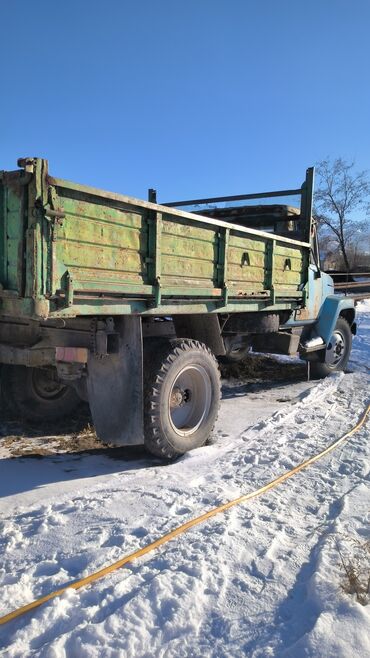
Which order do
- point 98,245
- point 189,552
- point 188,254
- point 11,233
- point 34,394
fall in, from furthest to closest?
point 34,394, point 188,254, point 98,245, point 11,233, point 189,552

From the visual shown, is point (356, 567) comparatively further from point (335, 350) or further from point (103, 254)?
point (335, 350)

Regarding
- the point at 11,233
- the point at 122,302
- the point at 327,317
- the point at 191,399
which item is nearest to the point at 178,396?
the point at 191,399

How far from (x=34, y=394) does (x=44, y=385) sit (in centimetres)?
14

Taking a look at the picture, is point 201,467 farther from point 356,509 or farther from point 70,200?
point 70,200

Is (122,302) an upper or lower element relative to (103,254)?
lower

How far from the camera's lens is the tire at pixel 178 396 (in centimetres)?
422

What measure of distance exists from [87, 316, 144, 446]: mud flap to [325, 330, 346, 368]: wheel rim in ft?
15.7

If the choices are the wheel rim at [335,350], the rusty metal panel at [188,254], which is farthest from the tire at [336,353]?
the rusty metal panel at [188,254]

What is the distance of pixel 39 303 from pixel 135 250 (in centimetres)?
100

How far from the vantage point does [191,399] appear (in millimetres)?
4867

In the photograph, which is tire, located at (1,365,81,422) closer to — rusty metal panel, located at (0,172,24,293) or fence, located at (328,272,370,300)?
rusty metal panel, located at (0,172,24,293)

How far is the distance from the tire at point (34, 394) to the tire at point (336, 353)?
4.37 meters

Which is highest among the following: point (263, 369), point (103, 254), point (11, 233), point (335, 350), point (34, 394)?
point (11, 233)

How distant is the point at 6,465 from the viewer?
4.27 meters
